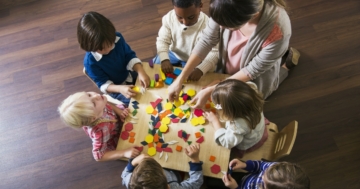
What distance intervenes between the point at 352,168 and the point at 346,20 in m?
1.40

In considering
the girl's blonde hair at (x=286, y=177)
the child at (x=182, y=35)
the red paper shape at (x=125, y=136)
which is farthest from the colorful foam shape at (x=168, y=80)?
the girl's blonde hair at (x=286, y=177)

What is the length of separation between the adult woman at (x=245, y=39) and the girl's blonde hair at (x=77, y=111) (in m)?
0.46

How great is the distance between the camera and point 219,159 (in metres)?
1.46

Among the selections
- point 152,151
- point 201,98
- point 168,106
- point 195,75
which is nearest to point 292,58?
point 195,75

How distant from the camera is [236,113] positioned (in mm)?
1386

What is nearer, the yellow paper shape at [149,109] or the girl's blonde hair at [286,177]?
the girl's blonde hair at [286,177]

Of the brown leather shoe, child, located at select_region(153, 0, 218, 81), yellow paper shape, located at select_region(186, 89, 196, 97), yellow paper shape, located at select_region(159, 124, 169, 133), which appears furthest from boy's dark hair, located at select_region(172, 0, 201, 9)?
the brown leather shoe

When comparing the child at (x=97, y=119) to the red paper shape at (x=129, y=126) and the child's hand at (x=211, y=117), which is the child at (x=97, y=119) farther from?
the child's hand at (x=211, y=117)

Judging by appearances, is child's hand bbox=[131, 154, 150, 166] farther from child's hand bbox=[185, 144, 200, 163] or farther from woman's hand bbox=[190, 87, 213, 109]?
woman's hand bbox=[190, 87, 213, 109]

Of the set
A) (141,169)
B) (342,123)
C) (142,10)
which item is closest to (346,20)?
(342,123)

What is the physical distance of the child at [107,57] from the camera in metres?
1.59

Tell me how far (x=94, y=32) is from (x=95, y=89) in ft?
3.23

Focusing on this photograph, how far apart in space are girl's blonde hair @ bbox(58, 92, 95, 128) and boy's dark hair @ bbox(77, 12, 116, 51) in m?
0.34

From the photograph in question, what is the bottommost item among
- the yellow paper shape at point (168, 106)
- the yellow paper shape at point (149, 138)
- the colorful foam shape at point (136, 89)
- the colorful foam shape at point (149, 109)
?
the yellow paper shape at point (149, 138)
